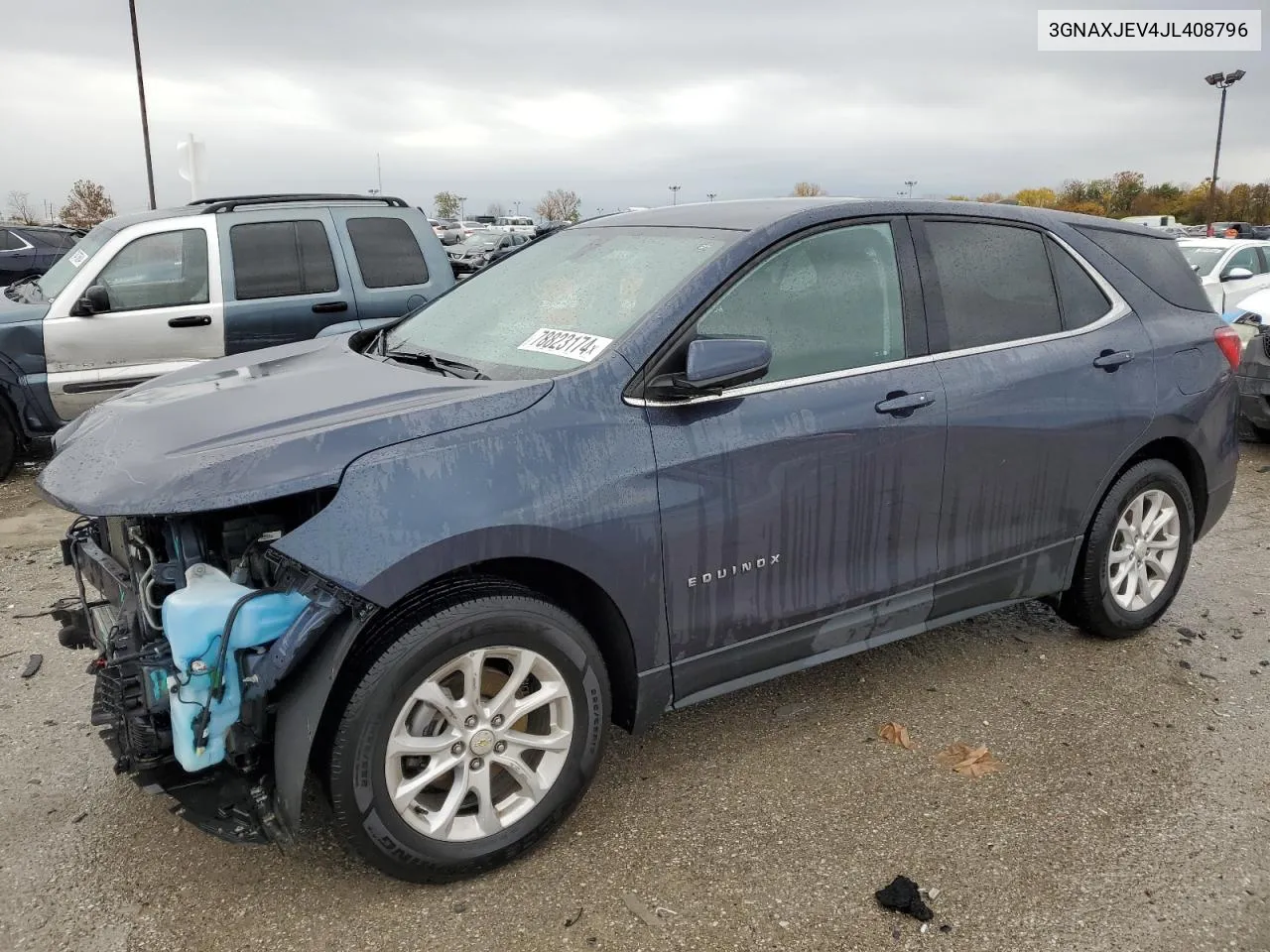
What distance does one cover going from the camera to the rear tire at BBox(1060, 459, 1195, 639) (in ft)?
13.0

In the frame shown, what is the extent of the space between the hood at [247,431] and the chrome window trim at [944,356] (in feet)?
1.42

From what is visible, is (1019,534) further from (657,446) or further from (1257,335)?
(1257,335)

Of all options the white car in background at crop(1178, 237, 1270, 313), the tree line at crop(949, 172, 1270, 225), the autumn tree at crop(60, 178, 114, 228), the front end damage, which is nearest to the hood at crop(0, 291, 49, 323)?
the front end damage

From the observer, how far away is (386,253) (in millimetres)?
7410

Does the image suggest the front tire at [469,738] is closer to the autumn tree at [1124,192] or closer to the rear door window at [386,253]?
the rear door window at [386,253]

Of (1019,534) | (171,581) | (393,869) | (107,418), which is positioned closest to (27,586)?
(107,418)

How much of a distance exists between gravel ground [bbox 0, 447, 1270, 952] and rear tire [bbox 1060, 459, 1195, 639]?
0.21 m

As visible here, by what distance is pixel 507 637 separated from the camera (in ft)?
8.36

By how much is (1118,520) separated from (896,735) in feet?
4.46

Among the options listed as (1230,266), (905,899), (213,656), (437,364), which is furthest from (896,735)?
(1230,266)

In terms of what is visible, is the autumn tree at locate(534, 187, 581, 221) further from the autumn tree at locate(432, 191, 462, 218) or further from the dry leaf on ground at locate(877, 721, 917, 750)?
the dry leaf on ground at locate(877, 721, 917, 750)

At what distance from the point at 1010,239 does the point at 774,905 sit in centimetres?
254

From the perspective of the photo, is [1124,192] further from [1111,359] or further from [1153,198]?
[1111,359]

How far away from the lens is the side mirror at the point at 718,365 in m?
2.67
